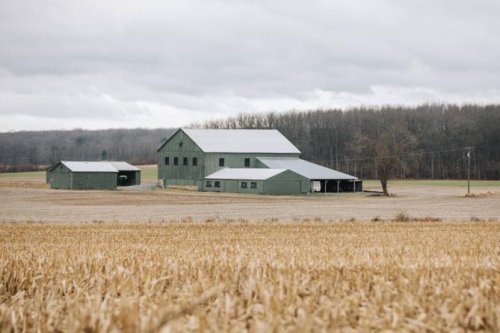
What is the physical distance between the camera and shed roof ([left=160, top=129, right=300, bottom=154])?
99.8 m

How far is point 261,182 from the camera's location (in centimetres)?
8769

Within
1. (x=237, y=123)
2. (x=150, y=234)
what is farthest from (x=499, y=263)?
(x=237, y=123)

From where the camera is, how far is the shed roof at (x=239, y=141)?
99.8m

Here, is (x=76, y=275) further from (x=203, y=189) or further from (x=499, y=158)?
(x=499, y=158)

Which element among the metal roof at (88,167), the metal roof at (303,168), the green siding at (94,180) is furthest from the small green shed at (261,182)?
A: the metal roof at (88,167)

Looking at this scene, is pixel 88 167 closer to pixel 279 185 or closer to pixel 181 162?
pixel 181 162

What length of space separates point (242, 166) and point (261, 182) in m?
11.9

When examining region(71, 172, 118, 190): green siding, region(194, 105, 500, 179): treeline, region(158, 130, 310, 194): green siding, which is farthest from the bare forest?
region(71, 172, 118, 190): green siding

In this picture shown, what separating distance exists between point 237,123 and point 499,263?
171 meters

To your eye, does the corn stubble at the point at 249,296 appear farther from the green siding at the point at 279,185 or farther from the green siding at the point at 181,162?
the green siding at the point at 181,162

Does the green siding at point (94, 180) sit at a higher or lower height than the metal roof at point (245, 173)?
lower

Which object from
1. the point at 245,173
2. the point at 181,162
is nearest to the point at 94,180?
the point at 181,162

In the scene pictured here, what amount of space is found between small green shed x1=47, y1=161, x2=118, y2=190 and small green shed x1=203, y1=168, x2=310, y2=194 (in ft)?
53.8

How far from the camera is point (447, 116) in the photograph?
6993 inches
